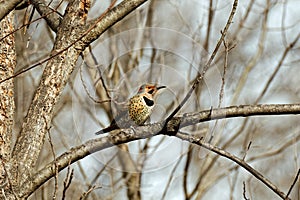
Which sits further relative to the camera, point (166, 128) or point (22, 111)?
point (22, 111)

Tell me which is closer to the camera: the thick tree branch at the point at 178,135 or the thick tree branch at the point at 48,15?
the thick tree branch at the point at 178,135

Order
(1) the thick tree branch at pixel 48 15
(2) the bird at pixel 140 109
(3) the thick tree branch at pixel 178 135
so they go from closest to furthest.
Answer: (3) the thick tree branch at pixel 178 135
(1) the thick tree branch at pixel 48 15
(2) the bird at pixel 140 109

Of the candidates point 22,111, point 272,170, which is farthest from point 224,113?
point 272,170

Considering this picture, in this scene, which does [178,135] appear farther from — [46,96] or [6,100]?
[6,100]

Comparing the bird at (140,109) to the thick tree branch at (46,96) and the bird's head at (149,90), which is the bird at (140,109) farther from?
the thick tree branch at (46,96)

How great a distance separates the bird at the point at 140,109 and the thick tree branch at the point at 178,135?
1.05 meters

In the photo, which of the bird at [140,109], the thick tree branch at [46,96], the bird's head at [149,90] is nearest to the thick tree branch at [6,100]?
the thick tree branch at [46,96]

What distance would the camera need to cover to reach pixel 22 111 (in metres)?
6.43

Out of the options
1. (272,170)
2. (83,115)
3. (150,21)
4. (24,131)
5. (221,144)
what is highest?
(150,21)

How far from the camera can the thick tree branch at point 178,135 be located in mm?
2658

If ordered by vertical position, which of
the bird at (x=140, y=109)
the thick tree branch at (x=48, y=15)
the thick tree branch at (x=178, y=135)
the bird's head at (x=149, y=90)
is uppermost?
the bird's head at (x=149, y=90)

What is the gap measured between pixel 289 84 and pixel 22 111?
3.84m

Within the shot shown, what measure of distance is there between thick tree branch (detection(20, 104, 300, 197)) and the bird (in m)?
1.05

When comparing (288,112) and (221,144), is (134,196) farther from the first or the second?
(288,112)
